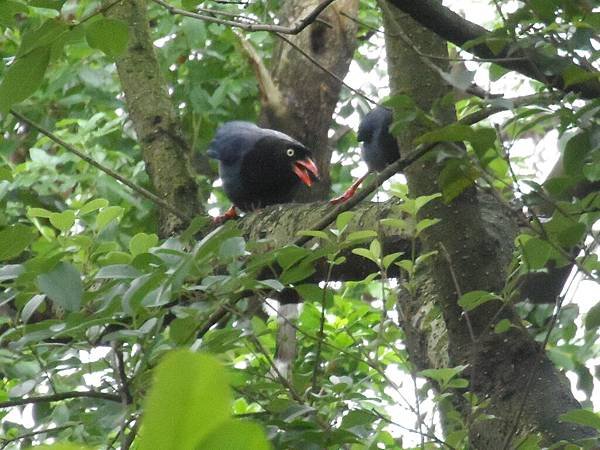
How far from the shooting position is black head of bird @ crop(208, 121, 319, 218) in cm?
380

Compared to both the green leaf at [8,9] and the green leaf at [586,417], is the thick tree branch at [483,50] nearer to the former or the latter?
the green leaf at [586,417]

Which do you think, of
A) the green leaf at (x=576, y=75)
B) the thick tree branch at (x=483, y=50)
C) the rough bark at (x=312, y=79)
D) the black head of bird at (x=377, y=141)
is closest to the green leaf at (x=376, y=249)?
the thick tree branch at (x=483, y=50)

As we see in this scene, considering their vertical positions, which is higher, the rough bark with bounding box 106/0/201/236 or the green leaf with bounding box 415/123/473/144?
the rough bark with bounding box 106/0/201/236

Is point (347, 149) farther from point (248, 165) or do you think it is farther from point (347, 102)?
point (248, 165)

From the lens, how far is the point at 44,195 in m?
3.93

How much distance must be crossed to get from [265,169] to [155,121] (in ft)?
3.20

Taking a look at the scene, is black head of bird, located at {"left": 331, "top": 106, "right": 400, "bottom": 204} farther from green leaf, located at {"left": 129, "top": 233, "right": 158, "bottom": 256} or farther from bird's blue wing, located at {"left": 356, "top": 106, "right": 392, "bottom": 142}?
green leaf, located at {"left": 129, "top": 233, "right": 158, "bottom": 256}

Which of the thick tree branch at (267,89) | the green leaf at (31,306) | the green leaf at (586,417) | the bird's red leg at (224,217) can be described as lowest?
the green leaf at (586,417)

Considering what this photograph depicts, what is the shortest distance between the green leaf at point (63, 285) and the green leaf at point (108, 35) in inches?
9.9

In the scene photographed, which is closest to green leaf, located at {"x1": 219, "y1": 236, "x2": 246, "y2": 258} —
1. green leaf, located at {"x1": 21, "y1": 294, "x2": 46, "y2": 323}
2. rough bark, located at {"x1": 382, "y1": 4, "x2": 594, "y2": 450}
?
green leaf, located at {"x1": 21, "y1": 294, "x2": 46, "y2": 323}

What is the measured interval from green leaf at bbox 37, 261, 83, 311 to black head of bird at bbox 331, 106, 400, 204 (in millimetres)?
2358

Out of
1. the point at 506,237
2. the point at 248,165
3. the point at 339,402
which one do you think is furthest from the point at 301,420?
the point at 248,165

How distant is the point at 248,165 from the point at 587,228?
2.77 meters

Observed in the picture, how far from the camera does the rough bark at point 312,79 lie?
164 inches
